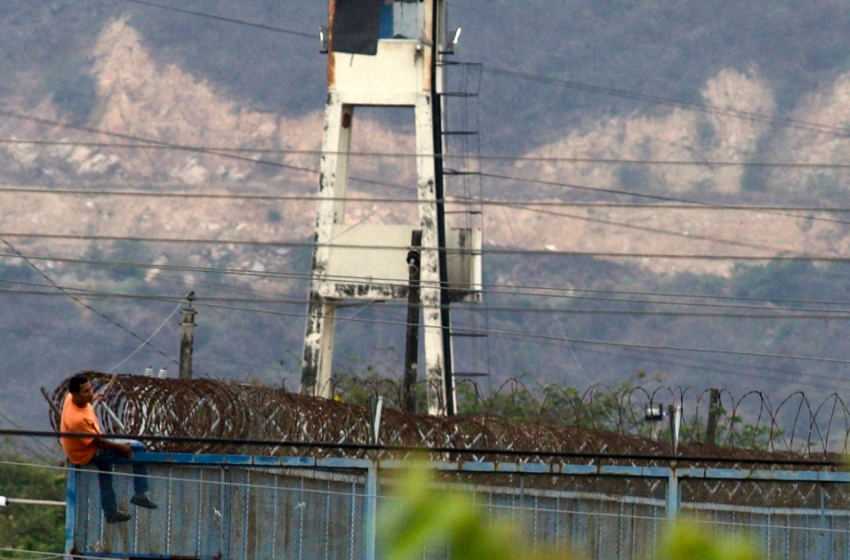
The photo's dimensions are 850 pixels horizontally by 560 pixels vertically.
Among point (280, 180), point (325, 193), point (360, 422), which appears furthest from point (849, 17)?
point (360, 422)

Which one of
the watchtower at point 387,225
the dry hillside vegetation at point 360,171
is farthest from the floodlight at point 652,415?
the dry hillside vegetation at point 360,171

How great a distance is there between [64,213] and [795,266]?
65919 millimetres

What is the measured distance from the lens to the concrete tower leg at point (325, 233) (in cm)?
2412

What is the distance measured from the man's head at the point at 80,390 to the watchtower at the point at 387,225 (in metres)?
13.3

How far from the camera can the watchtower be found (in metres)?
23.5

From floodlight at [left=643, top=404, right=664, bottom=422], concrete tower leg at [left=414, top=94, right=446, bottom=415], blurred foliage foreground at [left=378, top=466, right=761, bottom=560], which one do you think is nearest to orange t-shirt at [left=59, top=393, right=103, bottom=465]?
floodlight at [left=643, top=404, right=664, bottom=422]

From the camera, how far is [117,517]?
32.1 ft

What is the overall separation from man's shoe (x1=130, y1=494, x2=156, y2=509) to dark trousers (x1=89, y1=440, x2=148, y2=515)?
0.11ft

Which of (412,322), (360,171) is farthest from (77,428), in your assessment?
(360,171)

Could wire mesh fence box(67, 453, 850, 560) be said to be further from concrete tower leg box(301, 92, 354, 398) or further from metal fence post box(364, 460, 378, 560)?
concrete tower leg box(301, 92, 354, 398)

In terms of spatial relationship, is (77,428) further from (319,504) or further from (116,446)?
(319,504)

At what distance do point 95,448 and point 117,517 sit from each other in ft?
1.80

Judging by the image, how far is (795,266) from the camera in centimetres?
12394

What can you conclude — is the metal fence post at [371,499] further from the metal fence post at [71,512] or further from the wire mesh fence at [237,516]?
the metal fence post at [71,512]
